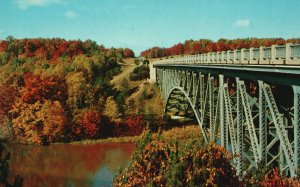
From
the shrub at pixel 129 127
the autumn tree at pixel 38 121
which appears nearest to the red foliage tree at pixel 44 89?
the autumn tree at pixel 38 121

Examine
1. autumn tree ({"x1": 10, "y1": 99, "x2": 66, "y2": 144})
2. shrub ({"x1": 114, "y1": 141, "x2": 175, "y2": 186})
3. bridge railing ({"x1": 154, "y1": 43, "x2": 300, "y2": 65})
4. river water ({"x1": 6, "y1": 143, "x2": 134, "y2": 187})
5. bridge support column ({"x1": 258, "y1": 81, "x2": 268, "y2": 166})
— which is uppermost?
bridge railing ({"x1": 154, "y1": 43, "x2": 300, "y2": 65})

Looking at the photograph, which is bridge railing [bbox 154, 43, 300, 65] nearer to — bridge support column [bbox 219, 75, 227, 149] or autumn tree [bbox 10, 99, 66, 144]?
bridge support column [bbox 219, 75, 227, 149]

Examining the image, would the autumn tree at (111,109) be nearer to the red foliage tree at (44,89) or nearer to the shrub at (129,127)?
the shrub at (129,127)

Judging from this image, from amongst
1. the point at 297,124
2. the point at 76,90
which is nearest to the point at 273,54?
the point at 297,124

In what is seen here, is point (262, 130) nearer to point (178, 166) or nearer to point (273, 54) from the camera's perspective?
point (273, 54)

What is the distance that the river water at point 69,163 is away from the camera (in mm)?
40300

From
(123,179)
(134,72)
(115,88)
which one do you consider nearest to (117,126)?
(115,88)

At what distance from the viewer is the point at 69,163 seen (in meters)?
48.2

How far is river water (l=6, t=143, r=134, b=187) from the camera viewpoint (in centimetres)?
4030

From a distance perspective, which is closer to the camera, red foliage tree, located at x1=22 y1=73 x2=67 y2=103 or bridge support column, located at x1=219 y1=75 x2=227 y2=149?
bridge support column, located at x1=219 y1=75 x2=227 y2=149

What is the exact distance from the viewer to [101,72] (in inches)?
3971

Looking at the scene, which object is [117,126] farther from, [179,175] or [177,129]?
[179,175]

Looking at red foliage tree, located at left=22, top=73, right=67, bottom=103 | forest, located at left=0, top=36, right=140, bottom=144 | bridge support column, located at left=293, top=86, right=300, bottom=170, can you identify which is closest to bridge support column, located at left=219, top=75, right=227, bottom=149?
bridge support column, located at left=293, top=86, right=300, bottom=170

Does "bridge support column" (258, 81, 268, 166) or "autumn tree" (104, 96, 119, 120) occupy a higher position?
"bridge support column" (258, 81, 268, 166)
